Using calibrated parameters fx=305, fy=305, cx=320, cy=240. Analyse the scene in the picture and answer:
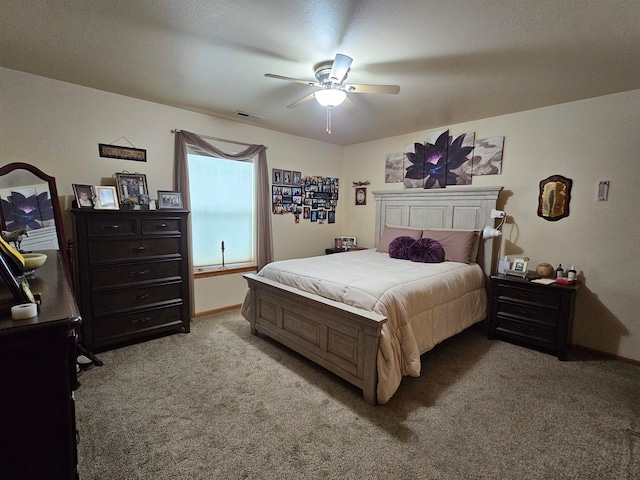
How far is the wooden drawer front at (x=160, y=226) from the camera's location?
9.71ft

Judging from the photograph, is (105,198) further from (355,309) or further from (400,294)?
(400,294)

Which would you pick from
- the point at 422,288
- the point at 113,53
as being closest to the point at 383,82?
the point at 422,288

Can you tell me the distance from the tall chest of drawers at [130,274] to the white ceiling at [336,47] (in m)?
1.20

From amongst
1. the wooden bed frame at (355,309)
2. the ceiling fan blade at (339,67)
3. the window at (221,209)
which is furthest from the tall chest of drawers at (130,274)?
the ceiling fan blade at (339,67)

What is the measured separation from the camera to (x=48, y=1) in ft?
5.44

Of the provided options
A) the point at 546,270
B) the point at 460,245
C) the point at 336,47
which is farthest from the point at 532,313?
the point at 336,47

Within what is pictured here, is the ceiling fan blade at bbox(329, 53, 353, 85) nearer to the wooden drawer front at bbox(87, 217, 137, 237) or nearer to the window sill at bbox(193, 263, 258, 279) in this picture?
the wooden drawer front at bbox(87, 217, 137, 237)

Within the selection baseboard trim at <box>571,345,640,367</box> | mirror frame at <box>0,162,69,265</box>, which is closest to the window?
mirror frame at <box>0,162,69,265</box>

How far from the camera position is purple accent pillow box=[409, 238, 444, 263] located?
337 centimetres

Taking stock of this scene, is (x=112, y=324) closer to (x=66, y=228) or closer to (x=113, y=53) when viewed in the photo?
(x=66, y=228)

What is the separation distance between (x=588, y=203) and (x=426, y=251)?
157 centimetres

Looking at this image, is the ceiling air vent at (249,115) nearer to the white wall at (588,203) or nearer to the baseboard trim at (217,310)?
the baseboard trim at (217,310)

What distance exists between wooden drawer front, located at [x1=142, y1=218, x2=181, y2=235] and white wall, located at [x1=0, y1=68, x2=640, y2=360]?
55 centimetres

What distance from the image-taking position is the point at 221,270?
12.9 ft
